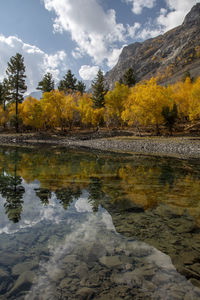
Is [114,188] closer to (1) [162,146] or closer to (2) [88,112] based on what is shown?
(1) [162,146]

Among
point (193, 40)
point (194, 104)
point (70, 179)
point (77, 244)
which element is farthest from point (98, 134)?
point (193, 40)

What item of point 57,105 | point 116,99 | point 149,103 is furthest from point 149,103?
point 57,105

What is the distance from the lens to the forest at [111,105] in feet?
123

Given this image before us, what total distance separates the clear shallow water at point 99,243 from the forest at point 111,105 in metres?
31.2

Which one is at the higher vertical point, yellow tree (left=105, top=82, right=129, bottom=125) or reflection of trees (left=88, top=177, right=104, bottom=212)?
yellow tree (left=105, top=82, right=129, bottom=125)

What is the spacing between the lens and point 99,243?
15.4 feet

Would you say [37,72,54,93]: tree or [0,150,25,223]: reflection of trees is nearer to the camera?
[0,150,25,223]: reflection of trees

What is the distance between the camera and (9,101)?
49.9 meters

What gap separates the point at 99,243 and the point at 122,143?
31399 millimetres

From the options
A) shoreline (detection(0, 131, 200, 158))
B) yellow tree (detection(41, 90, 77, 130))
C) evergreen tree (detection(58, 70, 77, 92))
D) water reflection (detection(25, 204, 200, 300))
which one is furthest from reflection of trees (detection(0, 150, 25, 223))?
evergreen tree (detection(58, 70, 77, 92))

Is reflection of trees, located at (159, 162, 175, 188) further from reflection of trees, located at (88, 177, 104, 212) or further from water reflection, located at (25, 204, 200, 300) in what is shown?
water reflection, located at (25, 204, 200, 300)

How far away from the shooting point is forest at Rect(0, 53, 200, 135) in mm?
37469

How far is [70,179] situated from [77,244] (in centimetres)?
653

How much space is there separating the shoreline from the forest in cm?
555
